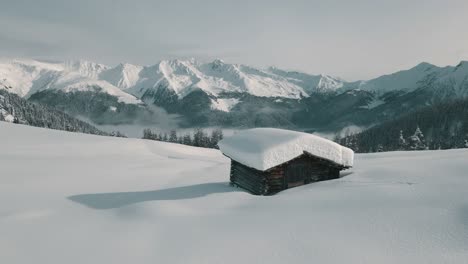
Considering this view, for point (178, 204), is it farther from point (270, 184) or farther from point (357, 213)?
point (357, 213)

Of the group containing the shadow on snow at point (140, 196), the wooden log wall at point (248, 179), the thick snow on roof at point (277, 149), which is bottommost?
the shadow on snow at point (140, 196)

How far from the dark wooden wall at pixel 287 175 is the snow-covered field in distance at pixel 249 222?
1351 mm

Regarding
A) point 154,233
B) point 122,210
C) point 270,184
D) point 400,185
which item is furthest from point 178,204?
point 400,185

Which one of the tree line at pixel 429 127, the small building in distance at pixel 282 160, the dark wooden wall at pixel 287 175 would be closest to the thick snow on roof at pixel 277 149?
the small building in distance at pixel 282 160

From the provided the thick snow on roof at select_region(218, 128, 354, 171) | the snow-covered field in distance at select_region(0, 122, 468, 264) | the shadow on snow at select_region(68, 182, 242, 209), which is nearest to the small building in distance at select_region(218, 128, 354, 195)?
the thick snow on roof at select_region(218, 128, 354, 171)

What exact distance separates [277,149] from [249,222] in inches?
256

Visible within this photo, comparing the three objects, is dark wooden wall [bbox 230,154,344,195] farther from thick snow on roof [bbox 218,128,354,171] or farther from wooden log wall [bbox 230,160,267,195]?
thick snow on roof [bbox 218,128,354,171]

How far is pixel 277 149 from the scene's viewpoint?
19.3 metres

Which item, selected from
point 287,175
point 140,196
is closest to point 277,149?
point 287,175

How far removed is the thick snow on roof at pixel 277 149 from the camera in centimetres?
1908

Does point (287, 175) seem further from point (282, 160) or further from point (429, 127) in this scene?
point (429, 127)

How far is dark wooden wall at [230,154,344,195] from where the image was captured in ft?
65.1

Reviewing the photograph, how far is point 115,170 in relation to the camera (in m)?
31.0

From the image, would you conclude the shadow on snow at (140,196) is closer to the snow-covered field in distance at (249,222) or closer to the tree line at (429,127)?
the snow-covered field in distance at (249,222)
